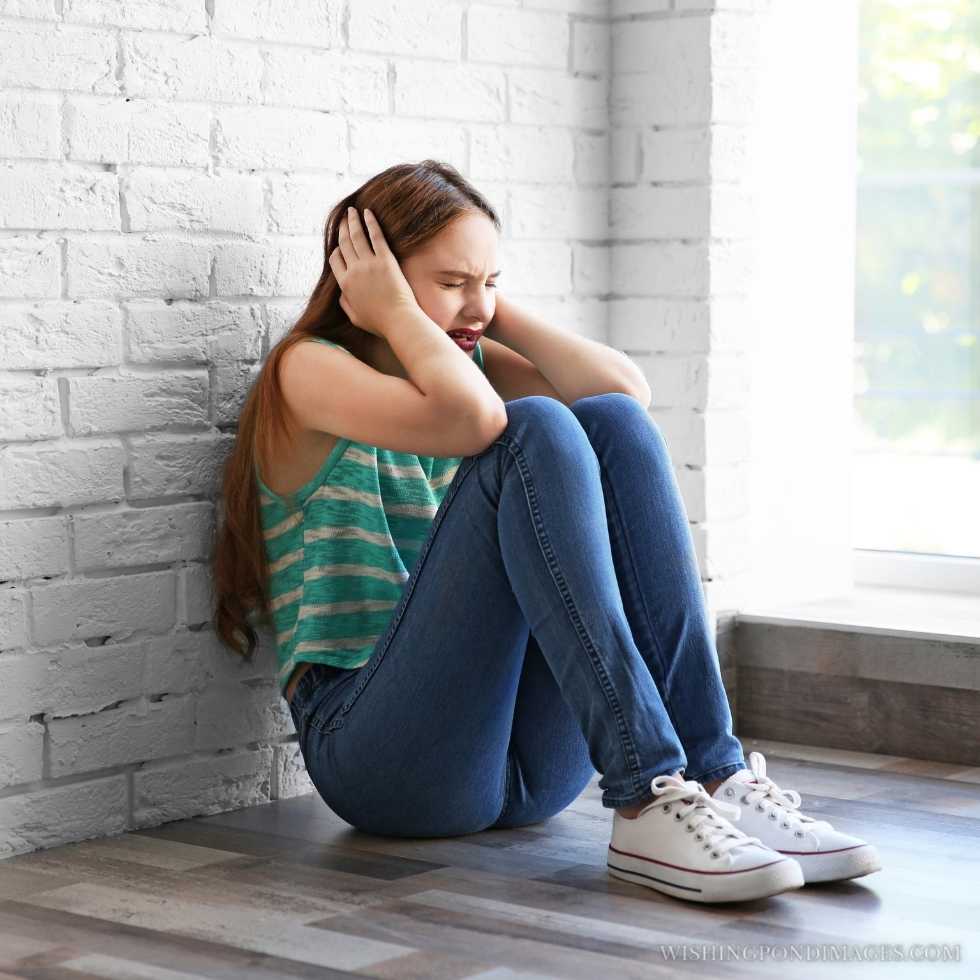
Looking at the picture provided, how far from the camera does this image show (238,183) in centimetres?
233

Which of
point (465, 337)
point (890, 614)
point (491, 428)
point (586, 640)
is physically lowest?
point (890, 614)

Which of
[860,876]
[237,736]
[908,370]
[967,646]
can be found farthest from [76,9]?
[908,370]

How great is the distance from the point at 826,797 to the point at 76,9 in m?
1.45

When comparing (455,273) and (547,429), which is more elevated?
(455,273)

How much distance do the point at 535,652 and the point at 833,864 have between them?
43 centimetres

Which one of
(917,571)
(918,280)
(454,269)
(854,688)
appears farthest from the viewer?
(918,280)

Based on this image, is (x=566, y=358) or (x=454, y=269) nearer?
(x=454, y=269)

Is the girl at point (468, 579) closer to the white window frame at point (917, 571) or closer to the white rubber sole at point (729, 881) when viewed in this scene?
the white rubber sole at point (729, 881)

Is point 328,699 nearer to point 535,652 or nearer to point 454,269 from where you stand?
point 535,652

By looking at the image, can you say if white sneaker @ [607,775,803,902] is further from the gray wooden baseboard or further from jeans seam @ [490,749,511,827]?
the gray wooden baseboard

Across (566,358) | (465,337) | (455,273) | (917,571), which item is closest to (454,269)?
(455,273)

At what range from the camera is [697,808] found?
6.35 feet

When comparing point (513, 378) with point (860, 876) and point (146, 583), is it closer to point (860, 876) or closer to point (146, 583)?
point (146, 583)

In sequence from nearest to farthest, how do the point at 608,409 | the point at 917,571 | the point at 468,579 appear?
the point at 468,579 → the point at 608,409 → the point at 917,571
